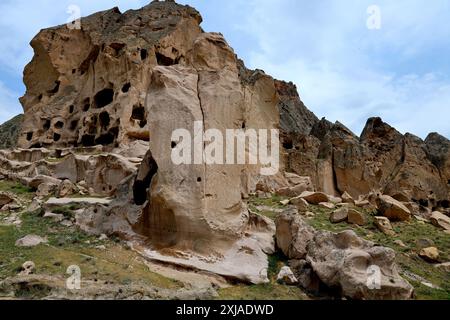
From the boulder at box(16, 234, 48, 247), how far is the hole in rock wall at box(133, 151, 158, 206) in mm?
3426

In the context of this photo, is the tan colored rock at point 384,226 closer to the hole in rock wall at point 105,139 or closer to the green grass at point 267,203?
the green grass at point 267,203

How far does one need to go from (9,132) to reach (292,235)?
5660 centimetres

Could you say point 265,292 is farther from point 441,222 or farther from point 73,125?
point 73,125

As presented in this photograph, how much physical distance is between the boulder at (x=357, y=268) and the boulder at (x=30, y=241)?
28.5 ft

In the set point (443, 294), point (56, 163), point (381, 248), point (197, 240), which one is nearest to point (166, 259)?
point (197, 240)

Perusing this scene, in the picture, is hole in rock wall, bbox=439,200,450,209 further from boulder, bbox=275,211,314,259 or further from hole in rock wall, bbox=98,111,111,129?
hole in rock wall, bbox=98,111,111,129

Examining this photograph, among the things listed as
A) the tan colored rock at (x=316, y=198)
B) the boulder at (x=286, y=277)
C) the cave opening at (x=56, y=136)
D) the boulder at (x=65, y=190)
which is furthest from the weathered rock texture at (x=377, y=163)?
the cave opening at (x=56, y=136)

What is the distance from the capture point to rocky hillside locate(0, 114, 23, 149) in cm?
5431

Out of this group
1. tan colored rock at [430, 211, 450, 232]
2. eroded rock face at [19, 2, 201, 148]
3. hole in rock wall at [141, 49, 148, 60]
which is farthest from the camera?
hole in rock wall at [141, 49, 148, 60]

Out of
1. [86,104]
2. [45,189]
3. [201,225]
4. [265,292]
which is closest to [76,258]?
[201,225]

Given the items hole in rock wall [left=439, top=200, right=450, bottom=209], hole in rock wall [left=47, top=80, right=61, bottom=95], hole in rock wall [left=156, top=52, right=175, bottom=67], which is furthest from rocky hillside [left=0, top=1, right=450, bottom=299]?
hole in rock wall [left=47, top=80, right=61, bottom=95]

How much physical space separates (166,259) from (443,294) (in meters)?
7.92

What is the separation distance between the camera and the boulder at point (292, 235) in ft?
44.0
